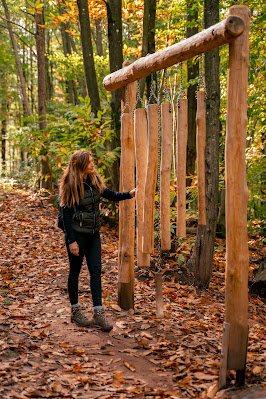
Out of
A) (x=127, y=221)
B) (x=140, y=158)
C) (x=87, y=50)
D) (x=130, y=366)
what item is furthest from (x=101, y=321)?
(x=87, y=50)

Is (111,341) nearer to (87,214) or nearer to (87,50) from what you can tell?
(87,214)

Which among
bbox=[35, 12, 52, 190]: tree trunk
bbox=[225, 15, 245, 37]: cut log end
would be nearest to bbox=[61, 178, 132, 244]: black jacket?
bbox=[225, 15, 245, 37]: cut log end

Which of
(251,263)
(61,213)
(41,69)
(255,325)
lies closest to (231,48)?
(61,213)

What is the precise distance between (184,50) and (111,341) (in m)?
3.23

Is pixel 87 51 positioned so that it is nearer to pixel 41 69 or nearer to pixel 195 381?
pixel 41 69

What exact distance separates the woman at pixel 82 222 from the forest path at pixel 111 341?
0.87 feet

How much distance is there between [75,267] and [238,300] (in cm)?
210

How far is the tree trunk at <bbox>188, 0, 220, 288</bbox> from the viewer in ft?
20.9

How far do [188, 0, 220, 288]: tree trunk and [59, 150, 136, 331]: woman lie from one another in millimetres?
2572

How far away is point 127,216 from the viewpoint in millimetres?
5117

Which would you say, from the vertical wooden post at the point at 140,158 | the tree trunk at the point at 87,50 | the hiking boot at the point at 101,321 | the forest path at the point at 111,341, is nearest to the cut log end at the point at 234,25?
the vertical wooden post at the point at 140,158

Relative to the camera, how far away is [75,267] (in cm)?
471

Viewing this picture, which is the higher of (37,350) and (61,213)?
(61,213)

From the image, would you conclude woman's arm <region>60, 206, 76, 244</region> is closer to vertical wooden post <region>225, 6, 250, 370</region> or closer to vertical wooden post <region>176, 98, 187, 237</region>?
vertical wooden post <region>176, 98, 187, 237</region>
